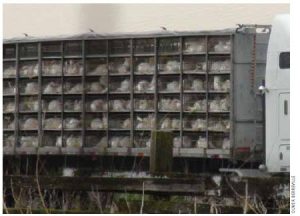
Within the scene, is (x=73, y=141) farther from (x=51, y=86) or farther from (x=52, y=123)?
(x=51, y=86)

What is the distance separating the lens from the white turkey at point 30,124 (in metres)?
16.0

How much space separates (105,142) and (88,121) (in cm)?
55

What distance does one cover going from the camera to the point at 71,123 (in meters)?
15.6

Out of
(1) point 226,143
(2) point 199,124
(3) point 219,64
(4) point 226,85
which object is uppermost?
(3) point 219,64

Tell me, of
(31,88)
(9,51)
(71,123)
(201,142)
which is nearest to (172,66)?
(201,142)

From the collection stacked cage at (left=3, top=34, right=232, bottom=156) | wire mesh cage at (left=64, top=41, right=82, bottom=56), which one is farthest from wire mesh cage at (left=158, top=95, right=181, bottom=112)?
wire mesh cage at (left=64, top=41, right=82, bottom=56)

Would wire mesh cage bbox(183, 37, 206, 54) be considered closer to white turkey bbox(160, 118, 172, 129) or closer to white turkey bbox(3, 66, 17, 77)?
white turkey bbox(160, 118, 172, 129)

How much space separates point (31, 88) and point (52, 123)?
2.75 feet

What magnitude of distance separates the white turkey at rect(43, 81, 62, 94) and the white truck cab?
4594 mm

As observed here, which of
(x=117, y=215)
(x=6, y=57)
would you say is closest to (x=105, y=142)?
(x=6, y=57)

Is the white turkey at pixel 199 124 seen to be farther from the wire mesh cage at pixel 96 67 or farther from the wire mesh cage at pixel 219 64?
the wire mesh cage at pixel 96 67

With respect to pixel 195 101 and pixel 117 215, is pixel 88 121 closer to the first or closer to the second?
pixel 195 101

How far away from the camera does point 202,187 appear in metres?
10.2

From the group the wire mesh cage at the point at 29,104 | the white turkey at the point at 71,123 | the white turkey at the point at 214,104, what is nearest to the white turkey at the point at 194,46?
the white turkey at the point at 214,104
